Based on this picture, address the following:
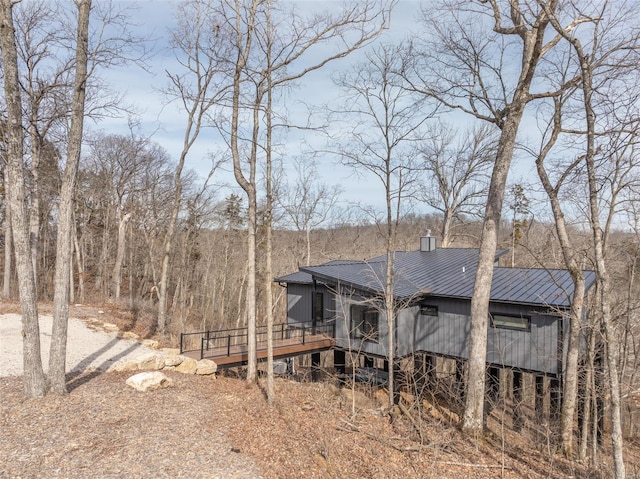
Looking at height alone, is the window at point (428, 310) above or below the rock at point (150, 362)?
above

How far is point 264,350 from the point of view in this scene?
1229 cm

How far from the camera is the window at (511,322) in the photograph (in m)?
11.2

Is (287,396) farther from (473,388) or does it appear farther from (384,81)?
(384,81)

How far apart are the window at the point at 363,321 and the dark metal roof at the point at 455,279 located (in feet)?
3.75

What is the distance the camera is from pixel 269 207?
9531 millimetres

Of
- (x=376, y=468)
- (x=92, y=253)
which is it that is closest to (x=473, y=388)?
(x=376, y=468)

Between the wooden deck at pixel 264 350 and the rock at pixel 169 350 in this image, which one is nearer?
the wooden deck at pixel 264 350

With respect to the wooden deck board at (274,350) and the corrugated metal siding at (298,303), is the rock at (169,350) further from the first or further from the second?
the corrugated metal siding at (298,303)

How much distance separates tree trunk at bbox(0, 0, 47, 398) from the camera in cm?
672

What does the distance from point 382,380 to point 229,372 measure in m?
5.39

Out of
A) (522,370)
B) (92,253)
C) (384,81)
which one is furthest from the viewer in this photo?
A: (92,253)

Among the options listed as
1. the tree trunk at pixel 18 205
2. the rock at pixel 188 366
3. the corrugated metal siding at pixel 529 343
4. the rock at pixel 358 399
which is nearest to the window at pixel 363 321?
the rock at pixel 358 399

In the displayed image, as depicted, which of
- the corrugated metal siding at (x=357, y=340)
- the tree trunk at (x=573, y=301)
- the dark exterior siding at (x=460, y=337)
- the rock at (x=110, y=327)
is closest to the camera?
the tree trunk at (x=573, y=301)

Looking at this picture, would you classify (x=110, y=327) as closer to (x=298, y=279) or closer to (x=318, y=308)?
(x=298, y=279)
